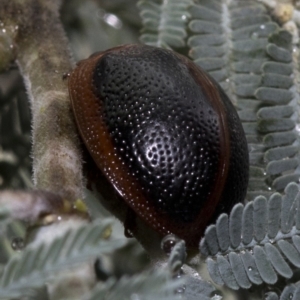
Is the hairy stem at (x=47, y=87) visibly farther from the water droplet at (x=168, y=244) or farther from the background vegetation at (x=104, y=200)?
the water droplet at (x=168, y=244)

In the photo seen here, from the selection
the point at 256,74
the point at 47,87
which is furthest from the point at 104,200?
the point at 256,74

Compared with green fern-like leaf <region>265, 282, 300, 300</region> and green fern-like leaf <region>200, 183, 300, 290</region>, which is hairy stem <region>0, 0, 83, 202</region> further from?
green fern-like leaf <region>265, 282, 300, 300</region>

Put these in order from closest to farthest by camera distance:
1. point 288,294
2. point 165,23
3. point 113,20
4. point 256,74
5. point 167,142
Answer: point 288,294, point 167,142, point 256,74, point 165,23, point 113,20

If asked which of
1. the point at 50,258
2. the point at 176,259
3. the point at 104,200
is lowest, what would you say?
the point at 104,200

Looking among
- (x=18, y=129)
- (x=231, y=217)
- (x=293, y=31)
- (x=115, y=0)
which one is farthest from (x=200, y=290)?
Result: (x=115, y=0)

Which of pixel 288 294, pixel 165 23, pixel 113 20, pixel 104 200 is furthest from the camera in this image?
pixel 113 20

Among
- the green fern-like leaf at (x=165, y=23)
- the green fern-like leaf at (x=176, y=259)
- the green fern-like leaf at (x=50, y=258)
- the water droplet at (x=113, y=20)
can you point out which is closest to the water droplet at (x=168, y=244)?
the green fern-like leaf at (x=176, y=259)

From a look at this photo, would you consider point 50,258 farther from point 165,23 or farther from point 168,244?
point 165,23
